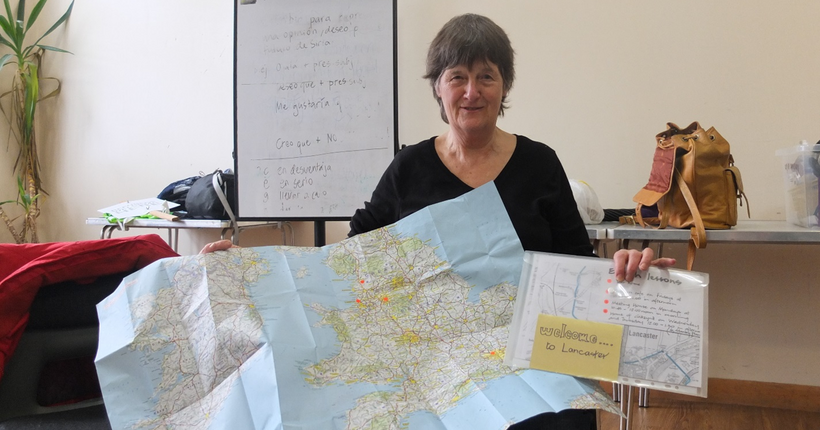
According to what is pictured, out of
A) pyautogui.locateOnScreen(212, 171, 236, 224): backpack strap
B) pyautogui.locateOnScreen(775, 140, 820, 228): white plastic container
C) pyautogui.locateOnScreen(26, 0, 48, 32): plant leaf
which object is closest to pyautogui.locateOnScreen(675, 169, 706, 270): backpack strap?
pyautogui.locateOnScreen(775, 140, 820, 228): white plastic container

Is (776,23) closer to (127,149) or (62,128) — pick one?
(127,149)

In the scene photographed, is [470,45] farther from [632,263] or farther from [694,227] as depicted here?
[694,227]

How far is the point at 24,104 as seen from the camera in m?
3.52

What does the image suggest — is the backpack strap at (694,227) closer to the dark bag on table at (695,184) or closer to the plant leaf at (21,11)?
the dark bag on table at (695,184)

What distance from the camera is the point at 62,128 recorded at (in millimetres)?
3652

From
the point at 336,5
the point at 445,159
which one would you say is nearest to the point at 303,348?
the point at 445,159

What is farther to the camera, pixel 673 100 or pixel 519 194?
pixel 673 100

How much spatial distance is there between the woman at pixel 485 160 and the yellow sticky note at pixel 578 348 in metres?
0.26

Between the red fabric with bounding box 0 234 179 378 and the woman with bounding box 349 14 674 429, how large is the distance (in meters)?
0.54

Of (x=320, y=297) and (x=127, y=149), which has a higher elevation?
(x=127, y=149)

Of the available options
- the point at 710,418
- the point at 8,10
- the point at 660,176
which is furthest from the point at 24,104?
the point at 710,418

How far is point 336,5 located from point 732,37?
62.2 inches

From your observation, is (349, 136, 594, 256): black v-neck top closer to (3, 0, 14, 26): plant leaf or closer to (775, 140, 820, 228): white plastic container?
(775, 140, 820, 228): white plastic container

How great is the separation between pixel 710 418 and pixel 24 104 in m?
4.13
